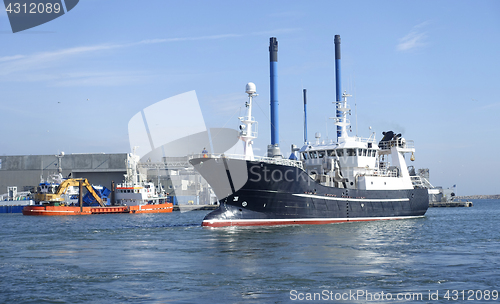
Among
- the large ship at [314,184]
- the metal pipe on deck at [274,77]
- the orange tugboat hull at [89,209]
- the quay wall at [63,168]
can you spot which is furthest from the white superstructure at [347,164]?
the quay wall at [63,168]

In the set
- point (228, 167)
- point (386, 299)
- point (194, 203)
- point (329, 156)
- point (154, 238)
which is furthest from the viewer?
point (194, 203)

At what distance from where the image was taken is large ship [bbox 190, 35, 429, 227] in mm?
28078

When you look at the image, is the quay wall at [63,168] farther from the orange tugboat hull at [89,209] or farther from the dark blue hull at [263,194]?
the dark blue hull at [263,194]

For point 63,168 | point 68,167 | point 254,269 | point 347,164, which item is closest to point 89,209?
point 68,167

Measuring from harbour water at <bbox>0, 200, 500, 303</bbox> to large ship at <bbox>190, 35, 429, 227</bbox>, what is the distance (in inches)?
144

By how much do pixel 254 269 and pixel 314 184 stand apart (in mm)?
15128

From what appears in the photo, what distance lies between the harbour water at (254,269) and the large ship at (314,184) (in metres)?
3.67

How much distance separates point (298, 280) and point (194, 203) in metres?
78.6

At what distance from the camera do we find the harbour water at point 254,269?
Answer: 1188cm

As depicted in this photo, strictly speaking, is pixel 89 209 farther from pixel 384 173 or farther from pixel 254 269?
pixel 254 269

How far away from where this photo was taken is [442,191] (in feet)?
324

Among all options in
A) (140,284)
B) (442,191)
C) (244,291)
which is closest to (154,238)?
(140,284)

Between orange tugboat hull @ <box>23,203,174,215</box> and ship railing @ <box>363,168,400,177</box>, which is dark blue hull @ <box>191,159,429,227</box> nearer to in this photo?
ship railing @ <box>363,168,400,177</box>

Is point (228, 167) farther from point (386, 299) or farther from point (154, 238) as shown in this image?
point (386, 299)
